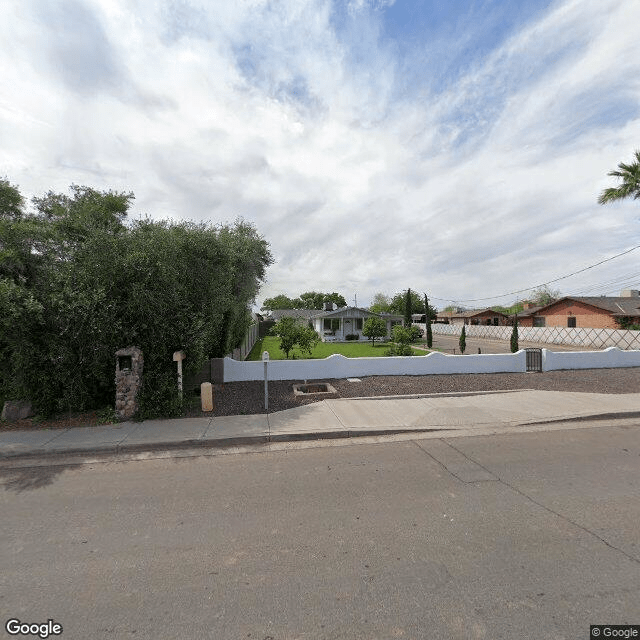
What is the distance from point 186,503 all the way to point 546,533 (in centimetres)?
399

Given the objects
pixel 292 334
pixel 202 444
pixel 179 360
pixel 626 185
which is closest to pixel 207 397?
pixel 179 360

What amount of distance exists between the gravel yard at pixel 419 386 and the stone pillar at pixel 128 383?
1.84m

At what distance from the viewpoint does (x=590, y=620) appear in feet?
8.06

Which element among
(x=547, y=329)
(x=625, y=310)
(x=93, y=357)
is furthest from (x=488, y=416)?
(x=625, y=310)

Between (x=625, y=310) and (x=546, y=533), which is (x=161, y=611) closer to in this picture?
(x=546, y=533)

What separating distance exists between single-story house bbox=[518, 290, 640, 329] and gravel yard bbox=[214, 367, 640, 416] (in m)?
27.3

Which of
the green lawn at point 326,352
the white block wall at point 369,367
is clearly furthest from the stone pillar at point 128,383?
the green lawn at point 326,352

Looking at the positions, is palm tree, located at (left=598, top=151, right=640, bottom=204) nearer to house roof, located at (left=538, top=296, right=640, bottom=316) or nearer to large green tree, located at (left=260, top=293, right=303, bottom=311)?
house roof, located at (left=538, top=296, right=640, bottom=316)

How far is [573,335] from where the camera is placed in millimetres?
32281

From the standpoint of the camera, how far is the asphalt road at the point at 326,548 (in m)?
2.54

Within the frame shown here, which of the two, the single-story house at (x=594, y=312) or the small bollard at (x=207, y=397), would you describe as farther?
the single-story house at (x=594, y=312)

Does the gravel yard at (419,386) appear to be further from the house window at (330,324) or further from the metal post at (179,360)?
the house window at (330,324)

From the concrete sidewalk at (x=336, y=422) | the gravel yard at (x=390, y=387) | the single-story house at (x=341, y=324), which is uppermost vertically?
the single-story house at (x=341, y=324)

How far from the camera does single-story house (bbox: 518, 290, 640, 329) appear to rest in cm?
3431
